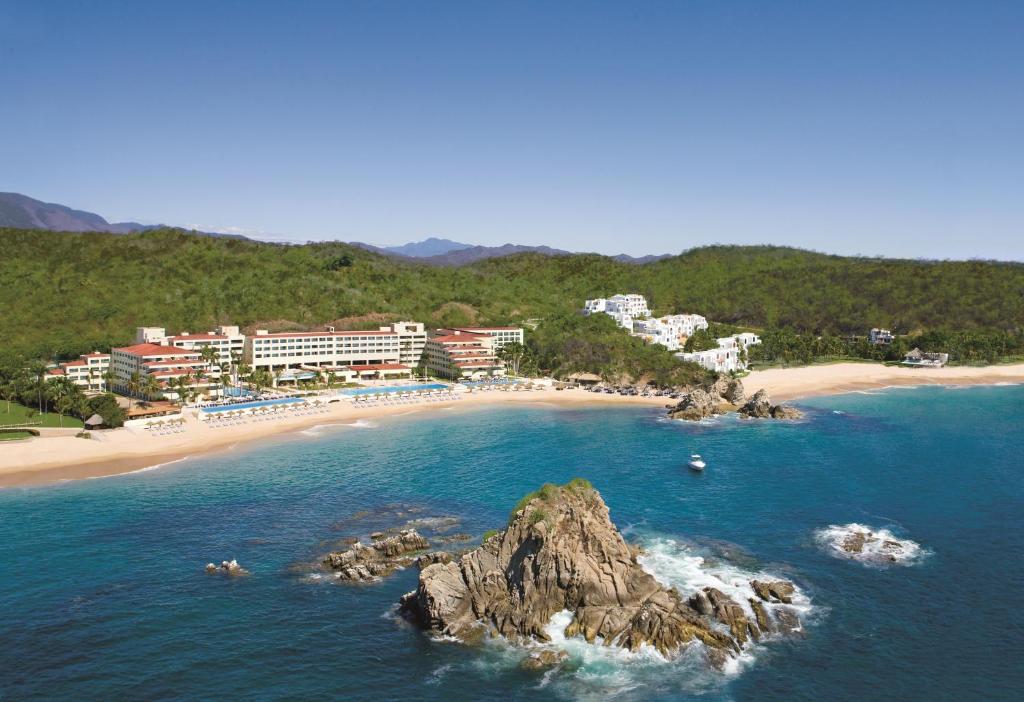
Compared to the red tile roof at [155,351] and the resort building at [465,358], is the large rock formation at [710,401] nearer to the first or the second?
the resort building at [465,358]

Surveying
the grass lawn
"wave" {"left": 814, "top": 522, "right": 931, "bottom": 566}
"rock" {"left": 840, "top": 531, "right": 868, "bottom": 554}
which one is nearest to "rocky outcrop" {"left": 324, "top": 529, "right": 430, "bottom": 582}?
"wave" {"left": 814, "top": 522, "right": 931, "bottom": 566}

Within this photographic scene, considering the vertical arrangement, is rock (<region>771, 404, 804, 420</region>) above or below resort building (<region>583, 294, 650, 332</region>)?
below

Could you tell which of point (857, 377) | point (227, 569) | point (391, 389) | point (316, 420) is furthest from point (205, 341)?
point (857, 377)

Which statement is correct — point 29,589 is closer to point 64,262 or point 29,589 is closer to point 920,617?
point 920,617

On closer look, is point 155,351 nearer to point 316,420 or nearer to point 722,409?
point 316,420

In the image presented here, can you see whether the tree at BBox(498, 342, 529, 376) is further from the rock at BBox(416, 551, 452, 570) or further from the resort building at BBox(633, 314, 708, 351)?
the rock at BBox(416, 551, 452, 570)

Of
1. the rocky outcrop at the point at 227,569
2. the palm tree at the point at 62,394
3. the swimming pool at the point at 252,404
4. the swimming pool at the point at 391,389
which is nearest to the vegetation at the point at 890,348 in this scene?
the swimming pool at the point at 391,389
